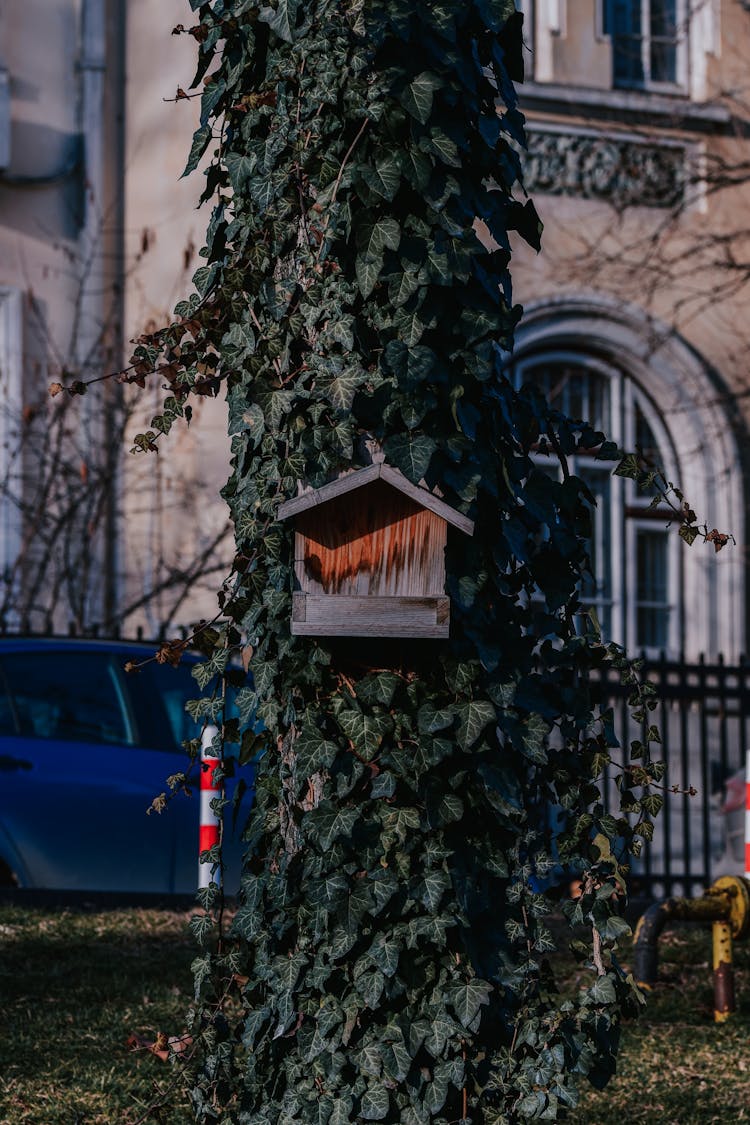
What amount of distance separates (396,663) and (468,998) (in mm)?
728

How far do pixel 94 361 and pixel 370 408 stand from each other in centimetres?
1020

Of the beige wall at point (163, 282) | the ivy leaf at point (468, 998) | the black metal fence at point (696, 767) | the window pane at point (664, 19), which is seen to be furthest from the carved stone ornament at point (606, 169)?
the ivy leaf at point (468, 998)

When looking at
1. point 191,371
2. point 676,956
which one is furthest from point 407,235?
point 676,956

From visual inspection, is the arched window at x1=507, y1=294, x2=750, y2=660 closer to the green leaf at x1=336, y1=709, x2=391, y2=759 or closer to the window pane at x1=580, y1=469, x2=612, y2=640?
the window pane at x1=580, y1=469, x2=612, y2=640

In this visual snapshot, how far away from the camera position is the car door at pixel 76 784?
27.0ft

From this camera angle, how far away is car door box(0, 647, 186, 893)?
824 centimetres

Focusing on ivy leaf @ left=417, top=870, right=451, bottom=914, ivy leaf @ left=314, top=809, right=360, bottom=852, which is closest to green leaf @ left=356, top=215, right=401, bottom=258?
ivy leaf @ left=314, top=809, right=360, bottom=852

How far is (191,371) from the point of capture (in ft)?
13.5

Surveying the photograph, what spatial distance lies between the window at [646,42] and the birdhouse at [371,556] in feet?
38.4

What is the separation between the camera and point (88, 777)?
8.37 meters

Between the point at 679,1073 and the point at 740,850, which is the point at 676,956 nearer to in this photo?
the point at 679,1073

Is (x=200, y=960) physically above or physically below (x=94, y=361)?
below

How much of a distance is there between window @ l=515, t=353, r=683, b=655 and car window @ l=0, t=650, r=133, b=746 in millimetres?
6437

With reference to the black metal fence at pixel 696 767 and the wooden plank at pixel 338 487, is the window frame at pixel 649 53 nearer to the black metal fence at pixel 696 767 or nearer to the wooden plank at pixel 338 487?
the black metal fence at pixel 696 767
